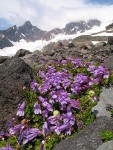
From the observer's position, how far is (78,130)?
28.8ft

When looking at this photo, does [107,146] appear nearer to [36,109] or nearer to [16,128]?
[16,128]

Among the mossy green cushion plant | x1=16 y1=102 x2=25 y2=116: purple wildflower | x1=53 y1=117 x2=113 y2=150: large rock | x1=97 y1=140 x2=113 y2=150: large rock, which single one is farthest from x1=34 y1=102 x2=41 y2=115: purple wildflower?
x1=97 y1=140 x2=113 y2=150: large rock

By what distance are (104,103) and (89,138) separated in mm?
2127

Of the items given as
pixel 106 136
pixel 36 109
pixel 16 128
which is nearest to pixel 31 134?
pixel 16 128

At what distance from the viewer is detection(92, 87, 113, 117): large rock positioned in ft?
30.1

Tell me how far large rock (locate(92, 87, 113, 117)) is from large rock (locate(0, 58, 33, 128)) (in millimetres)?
2434

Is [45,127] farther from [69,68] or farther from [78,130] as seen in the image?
[69,68]

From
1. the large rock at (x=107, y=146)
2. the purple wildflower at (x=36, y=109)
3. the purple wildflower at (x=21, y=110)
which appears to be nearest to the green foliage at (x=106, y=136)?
the large rock at (x=107, y=146)

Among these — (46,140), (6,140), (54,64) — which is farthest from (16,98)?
(54,64)

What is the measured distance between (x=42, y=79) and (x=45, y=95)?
175 centimetres

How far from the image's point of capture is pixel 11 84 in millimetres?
10430

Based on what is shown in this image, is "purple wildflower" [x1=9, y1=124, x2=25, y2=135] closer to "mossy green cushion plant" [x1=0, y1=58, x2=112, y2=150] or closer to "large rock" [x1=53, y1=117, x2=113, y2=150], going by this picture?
"mossy green cushion plant" [x1=0, y1=58, x2=112, y2=150]

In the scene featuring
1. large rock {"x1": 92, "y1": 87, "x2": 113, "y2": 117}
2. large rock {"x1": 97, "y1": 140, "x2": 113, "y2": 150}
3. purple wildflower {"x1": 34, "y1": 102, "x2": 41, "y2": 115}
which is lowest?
large rock {"x1": 92, "y1": 87, "x2": 113, "y2": 117}

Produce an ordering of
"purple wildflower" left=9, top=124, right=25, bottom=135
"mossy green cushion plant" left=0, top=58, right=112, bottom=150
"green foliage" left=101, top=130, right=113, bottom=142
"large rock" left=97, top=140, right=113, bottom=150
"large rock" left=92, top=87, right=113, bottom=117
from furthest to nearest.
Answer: "large rock" left=92, top=87, right=113, bottom=117 → "purple wildflower" left=9, top=124, right=25, bottom=135 → "mossy green cushion plant" left=0, top=58, right=112, bottom=150 → "green foliage" left=101, top=130, right=113, bottom=142 → "large rock" left=97, top=140, right=113, bottom=150
